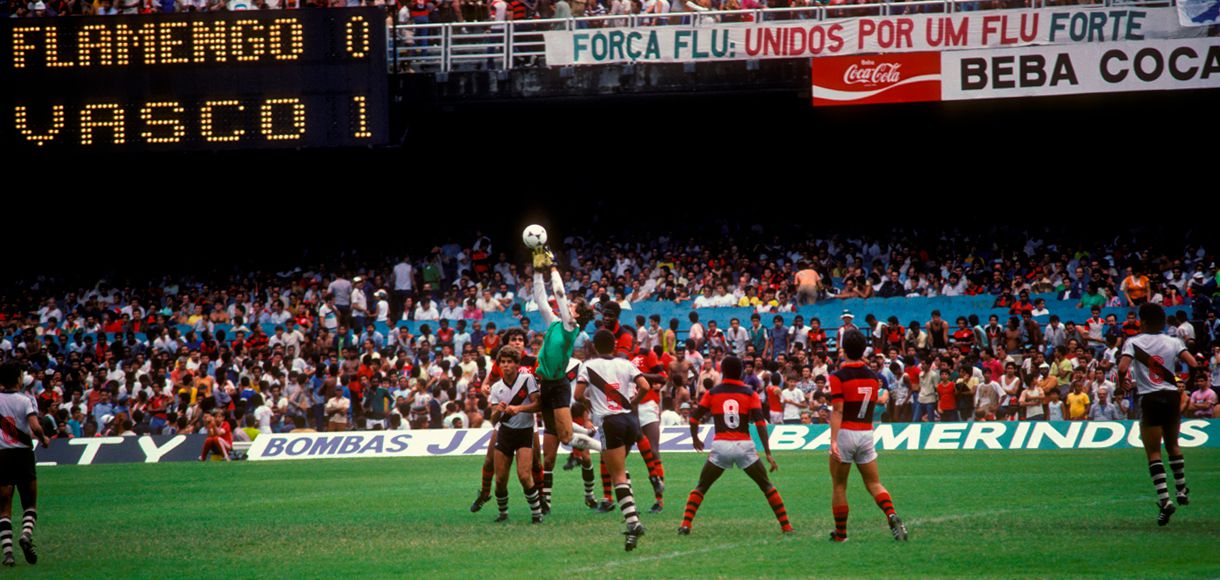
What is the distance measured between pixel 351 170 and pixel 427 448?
553 inches

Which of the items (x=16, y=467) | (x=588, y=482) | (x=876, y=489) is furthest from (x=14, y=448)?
(x=876, y=489)

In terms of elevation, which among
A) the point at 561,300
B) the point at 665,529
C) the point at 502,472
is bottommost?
the point at 665,529

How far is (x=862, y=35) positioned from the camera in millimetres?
29453

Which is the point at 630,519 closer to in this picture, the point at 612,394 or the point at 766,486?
the point at 766,486

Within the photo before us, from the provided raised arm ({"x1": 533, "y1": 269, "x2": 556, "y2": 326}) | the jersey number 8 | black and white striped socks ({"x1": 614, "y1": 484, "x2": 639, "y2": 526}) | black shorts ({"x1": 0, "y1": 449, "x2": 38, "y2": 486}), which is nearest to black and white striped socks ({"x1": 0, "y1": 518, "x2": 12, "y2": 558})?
black shorts ({"x1": 0, "y1": 449, "x2": 38, "y2": 486})

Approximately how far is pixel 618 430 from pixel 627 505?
1115mm

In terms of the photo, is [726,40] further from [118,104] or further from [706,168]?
[118,104]

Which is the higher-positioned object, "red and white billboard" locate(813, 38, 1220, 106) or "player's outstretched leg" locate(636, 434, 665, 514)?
"red and white billboard" locate(813, 38, 1220, 106)

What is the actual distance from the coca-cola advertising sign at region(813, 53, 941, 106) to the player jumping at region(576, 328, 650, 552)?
18.0 m

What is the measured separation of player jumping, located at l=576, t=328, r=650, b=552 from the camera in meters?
12.6

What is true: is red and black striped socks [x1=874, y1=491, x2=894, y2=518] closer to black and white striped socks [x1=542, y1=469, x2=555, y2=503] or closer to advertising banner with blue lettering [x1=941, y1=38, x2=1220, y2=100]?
black and white striped socks [x1=542, y1=469, x2=555, y2=503]

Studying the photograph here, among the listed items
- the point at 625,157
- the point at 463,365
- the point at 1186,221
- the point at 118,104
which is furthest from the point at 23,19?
the point at 1186,221

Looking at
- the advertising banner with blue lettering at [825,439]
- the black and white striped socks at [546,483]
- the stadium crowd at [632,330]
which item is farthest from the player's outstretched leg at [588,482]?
the stadium crowd at [632,330]

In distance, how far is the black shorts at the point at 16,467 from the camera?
12016 millimetres
